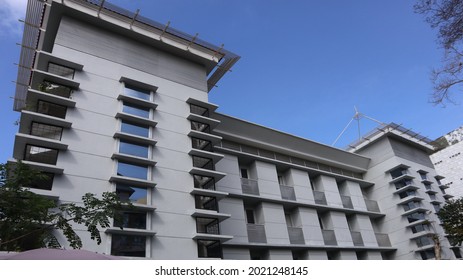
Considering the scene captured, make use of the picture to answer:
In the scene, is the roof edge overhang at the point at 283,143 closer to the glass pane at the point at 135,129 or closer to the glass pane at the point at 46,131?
the glass pane at the point at 135,129

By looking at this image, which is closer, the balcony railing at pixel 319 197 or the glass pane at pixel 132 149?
the glass pane at pixel 132 149

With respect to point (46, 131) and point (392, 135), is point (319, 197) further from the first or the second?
point (46, 131)

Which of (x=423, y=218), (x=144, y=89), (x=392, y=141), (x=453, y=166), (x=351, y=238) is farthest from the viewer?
(x=453, y=166)

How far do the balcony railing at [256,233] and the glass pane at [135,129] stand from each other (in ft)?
27.4

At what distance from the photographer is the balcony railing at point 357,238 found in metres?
25.3

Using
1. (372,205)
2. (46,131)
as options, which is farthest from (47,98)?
(372,205)

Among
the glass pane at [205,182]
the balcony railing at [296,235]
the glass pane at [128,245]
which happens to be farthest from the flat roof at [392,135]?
the glass pane at [128,245]

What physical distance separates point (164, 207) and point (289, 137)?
1285 centimetres

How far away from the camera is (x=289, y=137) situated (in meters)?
25.8

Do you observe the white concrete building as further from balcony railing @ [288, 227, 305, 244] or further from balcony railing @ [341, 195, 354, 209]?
balcony railing @ [288, 227, 305, 244]

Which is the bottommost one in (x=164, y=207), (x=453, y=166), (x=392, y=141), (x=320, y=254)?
(x=320, y=254)

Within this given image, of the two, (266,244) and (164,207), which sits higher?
(164,207)
